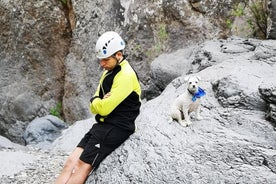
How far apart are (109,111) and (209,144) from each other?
50.7 inches

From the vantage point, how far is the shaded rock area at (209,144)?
473 cm

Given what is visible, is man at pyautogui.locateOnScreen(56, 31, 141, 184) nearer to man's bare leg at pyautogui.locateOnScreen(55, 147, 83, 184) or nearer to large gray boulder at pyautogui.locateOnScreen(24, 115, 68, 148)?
man's bare leg at pyautogui.locateOnScreen(55, 147, 83, 184)

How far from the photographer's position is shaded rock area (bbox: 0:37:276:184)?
4734 mm

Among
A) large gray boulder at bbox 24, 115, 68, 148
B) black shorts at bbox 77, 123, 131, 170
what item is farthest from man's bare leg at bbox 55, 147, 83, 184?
large gray boulder at bbox 24, 115, 68, 148

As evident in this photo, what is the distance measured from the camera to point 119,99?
5270 millimetres

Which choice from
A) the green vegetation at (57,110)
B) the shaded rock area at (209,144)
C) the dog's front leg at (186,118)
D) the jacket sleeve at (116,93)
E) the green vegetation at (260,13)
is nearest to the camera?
the shaded rock area at (209,144)

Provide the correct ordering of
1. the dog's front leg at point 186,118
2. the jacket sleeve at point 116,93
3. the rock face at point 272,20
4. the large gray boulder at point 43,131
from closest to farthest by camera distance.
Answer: the jacket sleeve at point 116,93 < the dog's front leg at point 186,118 < the rock face at point 272,20 < the large gray boulder at point 43,131

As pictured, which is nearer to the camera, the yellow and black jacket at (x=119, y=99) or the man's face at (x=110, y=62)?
the yellow and black jacket at (x=119, y=99)

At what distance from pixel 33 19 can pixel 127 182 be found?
33.6 ft

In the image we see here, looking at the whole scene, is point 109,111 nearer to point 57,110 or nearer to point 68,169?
point 68,169

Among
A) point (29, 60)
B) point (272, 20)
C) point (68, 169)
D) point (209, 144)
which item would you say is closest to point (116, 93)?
point (68, 169)

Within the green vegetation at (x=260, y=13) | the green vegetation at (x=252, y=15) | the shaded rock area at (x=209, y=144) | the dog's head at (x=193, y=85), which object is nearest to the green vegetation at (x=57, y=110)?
the green vegetation at (x=252, y=15)

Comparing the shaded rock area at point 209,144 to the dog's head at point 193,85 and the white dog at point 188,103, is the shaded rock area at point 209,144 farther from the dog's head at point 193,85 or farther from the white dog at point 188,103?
the dog's head at point 193,85

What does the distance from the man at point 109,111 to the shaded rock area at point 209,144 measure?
15 centimetres
